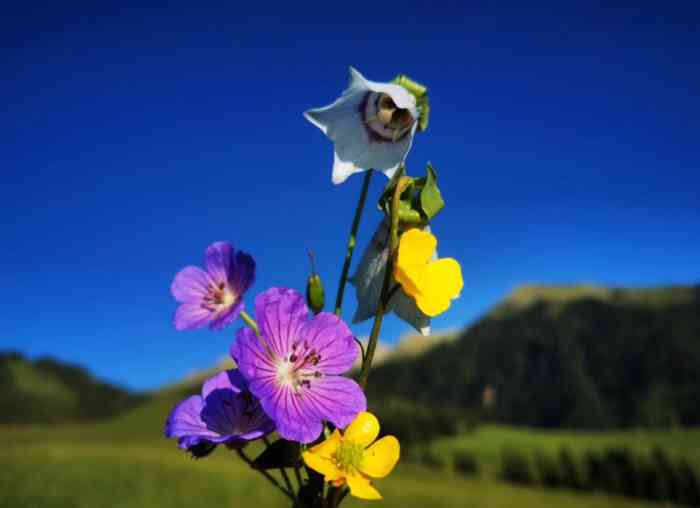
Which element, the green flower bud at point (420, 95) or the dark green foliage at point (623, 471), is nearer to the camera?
the green flower bud at point (420, 95)

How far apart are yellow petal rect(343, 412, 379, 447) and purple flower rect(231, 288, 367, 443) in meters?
0.04

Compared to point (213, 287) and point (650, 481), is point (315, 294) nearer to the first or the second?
point (213, 287)

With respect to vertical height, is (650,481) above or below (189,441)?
above

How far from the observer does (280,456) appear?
0.78 meters

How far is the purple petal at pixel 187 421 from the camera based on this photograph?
84 cm

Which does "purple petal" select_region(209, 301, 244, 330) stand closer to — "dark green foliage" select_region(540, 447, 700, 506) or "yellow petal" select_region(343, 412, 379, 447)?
"yellow petal" select_region(343, 412, 379, 447)

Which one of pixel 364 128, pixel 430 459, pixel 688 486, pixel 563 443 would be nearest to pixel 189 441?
→ pixel 364 128

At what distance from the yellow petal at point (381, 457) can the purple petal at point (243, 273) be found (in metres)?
0.30

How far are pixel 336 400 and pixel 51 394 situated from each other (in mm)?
82351

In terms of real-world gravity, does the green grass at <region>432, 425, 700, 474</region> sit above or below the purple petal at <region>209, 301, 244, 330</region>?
above

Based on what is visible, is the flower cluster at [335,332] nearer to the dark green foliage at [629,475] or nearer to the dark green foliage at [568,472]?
the dark green foliage at [629,475]

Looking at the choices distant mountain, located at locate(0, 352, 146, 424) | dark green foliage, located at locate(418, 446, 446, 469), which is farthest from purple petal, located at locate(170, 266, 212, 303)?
distant mountain, located at locate(0, 352, 146, 424)

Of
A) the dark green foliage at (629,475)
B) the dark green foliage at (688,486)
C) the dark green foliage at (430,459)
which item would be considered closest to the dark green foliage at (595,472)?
the dark green foliage at (629,475)

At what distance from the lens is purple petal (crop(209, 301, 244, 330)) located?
876mm
